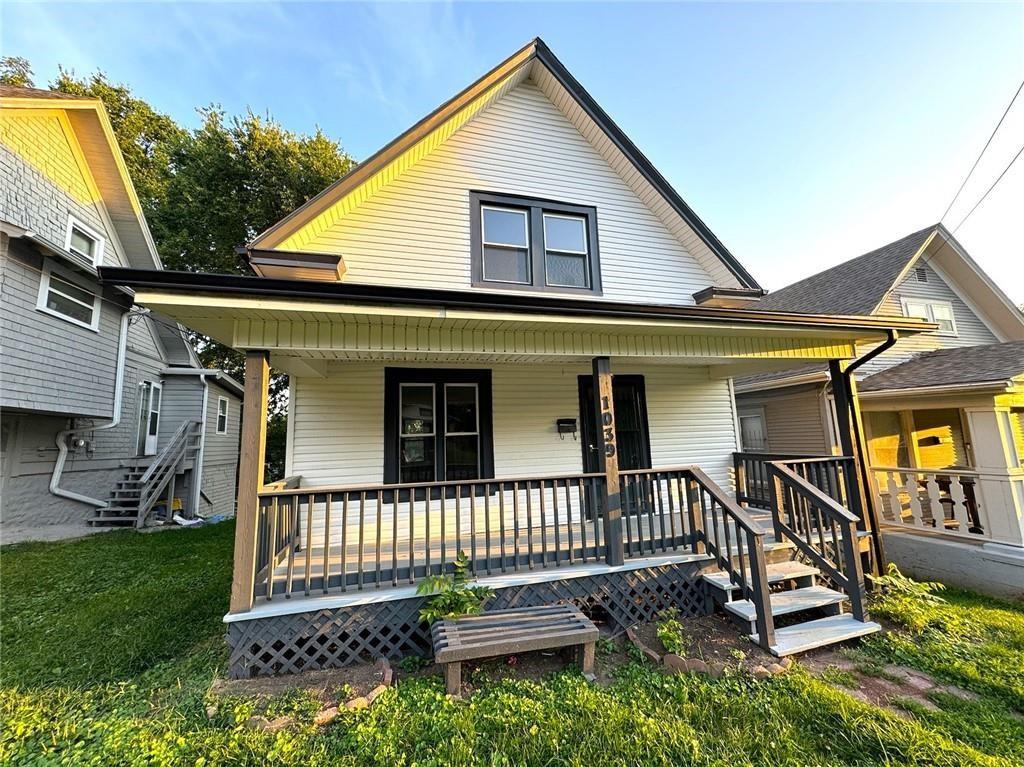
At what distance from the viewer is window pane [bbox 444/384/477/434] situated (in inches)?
251

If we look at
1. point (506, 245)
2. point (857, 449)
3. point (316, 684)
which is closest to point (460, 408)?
point (506, 245)

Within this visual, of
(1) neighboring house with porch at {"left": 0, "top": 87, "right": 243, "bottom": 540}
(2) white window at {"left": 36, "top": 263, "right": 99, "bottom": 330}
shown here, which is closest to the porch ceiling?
(1) neighboring house with porch at {"left": 0, "top": 87, "right": 243, "bottom": 540}

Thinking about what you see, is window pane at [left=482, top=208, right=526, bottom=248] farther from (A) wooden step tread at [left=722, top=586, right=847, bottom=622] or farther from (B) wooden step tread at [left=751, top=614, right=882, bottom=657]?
(B) wooden step tread at [left=751, top=614, right=882, bottom=657]

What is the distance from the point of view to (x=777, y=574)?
477 cm

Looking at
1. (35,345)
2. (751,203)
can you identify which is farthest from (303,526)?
(751,203)

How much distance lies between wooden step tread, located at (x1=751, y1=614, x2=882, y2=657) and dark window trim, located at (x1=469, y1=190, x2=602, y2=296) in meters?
5.22

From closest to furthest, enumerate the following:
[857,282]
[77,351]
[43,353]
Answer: [43,353] < [77,351] < [857,282]

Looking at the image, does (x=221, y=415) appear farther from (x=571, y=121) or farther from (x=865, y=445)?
(x=865, y=445)

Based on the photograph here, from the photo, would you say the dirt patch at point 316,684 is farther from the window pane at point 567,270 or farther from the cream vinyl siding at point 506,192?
the window pane at point 567,270

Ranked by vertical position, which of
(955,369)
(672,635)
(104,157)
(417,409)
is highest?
(104,157)

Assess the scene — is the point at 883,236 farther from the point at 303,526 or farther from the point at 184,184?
the point at 184,184

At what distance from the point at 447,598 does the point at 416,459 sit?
2.52 meters

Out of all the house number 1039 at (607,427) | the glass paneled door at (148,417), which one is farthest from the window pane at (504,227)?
the glass paneled door at (148,417)

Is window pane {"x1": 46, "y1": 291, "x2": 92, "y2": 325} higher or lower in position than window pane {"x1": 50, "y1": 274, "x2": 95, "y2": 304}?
lower
